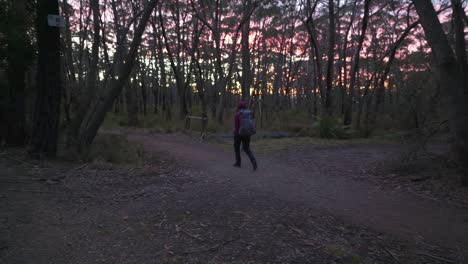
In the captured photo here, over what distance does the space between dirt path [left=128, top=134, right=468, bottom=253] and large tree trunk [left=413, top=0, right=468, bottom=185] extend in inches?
46.1

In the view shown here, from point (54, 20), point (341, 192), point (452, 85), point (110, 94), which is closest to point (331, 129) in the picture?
point (452, 85)

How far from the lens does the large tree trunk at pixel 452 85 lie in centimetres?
562

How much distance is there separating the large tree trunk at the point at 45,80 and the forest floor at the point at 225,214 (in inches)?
22.0

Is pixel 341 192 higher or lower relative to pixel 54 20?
lower

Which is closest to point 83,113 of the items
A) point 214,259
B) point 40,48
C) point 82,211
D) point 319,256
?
point 40,48

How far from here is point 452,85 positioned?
5.72 metres

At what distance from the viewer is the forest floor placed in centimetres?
329

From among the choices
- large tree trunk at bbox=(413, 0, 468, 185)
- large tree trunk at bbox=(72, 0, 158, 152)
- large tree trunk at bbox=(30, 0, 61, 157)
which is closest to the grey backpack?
large tree trunk at bbox=(72, 0, 158, 152)

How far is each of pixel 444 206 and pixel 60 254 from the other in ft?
17.7

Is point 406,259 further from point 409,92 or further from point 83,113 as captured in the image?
point 409,92

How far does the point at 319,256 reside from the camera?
3236 millimetres

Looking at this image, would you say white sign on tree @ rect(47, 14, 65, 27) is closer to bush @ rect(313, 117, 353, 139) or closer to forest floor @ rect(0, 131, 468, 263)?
forest floor @ rect(0, 131, 468, 263)

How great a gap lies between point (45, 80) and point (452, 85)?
8.23 m

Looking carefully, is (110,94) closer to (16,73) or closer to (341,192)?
(16,73)
